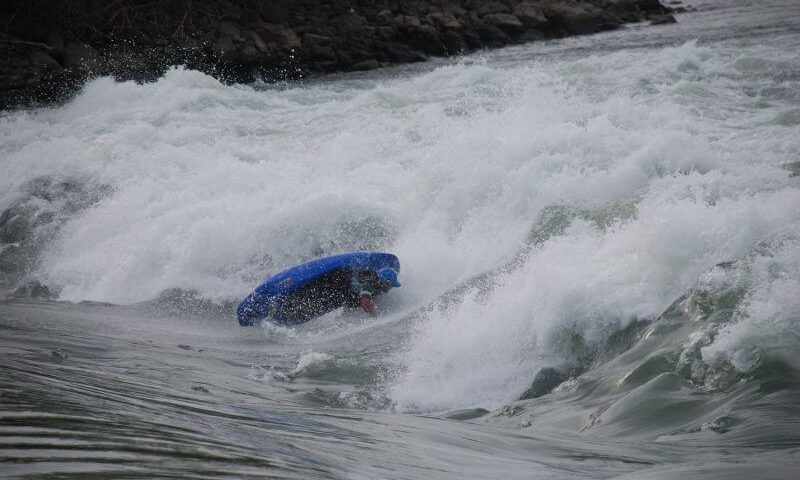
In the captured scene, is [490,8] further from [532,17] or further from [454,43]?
[454,43]

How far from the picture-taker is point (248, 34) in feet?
80.3

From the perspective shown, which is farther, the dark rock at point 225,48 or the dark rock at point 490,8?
the dark rock at point 490,8

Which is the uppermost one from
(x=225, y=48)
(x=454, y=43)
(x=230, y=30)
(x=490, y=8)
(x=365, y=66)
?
(x=490, y=8)

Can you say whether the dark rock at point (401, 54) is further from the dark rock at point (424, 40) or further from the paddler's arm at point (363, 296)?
the paddler's arm at point (363, 296)

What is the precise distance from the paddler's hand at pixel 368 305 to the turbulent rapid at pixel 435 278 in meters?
0.08

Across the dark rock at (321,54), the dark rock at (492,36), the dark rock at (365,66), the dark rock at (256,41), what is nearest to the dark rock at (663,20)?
the dark rock at (492,36)

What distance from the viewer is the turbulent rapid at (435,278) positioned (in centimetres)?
318

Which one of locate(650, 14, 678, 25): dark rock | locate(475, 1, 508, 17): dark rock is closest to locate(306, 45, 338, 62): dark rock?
locate(475, 1, 508, 17): dark rock

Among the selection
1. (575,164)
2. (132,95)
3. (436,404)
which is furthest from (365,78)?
(436,404)

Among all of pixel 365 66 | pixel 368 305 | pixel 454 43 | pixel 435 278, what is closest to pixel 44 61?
pixel 365 66

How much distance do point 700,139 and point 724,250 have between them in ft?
9.78

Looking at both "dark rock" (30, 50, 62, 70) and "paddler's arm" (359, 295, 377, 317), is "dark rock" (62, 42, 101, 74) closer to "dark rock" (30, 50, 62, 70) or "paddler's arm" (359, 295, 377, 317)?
"dark rock" (30, 50, 62, 70)

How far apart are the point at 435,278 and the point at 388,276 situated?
568 millimetres

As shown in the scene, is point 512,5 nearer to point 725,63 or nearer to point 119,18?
point 119,18
